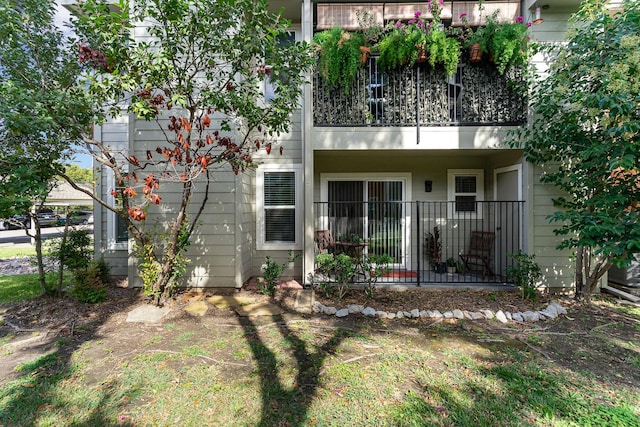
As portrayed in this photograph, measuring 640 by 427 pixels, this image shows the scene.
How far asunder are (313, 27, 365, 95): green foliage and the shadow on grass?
553 cm

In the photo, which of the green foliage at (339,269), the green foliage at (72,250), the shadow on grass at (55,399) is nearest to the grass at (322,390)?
the shadow on grass at (55,399)

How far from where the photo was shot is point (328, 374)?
300 cm

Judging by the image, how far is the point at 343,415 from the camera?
Answer: 7.97 ft

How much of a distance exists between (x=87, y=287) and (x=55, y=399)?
8.77 feet

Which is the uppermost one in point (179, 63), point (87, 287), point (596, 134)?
point (179, 63)

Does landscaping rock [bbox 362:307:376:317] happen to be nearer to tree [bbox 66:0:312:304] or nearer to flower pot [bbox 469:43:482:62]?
tree [bbox 66:0:312:304]

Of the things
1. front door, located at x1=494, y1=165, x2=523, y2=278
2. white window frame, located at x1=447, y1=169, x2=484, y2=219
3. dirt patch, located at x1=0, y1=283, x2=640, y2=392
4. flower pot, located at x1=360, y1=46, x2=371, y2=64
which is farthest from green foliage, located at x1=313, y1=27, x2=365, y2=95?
dirt patch, located at x1=0, y1=283, x2=640, y2=392

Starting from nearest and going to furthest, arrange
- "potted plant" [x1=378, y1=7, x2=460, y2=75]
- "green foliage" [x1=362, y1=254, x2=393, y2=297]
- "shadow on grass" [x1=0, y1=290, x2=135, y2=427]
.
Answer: "shadow on grass" [x1=0, y1=290, x2=135, y2=427], "green foliage" [x1=362, y1=254, x2=393, y2=297], "potted plant" [x1=378, y1=7, x2=460, y2=75]

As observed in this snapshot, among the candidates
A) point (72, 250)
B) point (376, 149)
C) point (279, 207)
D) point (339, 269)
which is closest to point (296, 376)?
point (339, 269)

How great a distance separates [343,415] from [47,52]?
635 cm

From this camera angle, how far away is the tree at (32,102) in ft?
11.5

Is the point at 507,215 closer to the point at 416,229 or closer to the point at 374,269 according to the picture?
the point at 416,229

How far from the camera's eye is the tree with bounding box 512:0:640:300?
12.9 feet

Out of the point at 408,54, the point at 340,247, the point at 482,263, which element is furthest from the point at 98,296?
the point at 482,263
